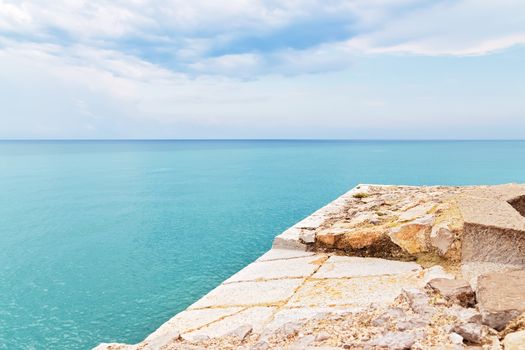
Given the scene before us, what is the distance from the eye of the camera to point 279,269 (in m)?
4.33

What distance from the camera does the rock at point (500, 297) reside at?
84.7 inches

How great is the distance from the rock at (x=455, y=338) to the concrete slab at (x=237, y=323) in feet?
4.15

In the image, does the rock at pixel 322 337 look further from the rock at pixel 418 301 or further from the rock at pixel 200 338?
the rock at pixel 200 338

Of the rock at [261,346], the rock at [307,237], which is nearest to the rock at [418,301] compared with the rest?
the rock at [261,346]

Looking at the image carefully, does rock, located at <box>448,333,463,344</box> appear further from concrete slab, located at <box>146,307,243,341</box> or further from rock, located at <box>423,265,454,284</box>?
A: concrete slab, located at <box>146,307,243,341</box>

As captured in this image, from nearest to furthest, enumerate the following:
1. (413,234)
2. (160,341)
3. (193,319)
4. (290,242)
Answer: (160,341), (193,319), (413,234), (290,242)

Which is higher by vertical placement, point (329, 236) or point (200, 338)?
point (329, 236)

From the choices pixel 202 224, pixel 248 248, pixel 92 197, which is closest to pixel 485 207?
pixel 248 248

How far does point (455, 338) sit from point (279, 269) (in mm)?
2430

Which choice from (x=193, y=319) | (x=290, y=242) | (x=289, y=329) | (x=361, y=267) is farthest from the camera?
(x=290, y=242)

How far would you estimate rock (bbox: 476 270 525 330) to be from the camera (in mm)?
2150

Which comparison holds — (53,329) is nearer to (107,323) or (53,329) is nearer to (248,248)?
(107,323)

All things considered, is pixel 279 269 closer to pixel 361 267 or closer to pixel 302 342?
pixel 361 267

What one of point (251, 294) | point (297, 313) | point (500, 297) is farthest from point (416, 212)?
point (500, 297)
